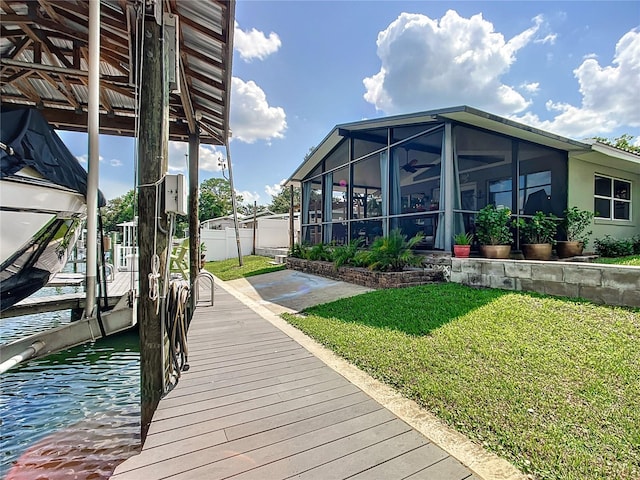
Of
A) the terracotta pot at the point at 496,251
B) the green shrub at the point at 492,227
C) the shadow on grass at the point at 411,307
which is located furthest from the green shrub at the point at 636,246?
the shadow on grass at the point at 411,307

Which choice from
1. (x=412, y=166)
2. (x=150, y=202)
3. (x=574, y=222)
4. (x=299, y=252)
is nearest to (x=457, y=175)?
(x=412, y=166)

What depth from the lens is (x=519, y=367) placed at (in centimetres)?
284

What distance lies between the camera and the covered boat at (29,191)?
95.6 inches

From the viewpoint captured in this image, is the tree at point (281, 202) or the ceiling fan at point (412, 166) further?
the tree at point (281, 202)

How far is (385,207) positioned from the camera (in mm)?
8750

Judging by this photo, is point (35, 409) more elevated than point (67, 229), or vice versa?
point (67, 229)

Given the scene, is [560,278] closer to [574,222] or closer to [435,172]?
[574,222]

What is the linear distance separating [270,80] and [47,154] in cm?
1202

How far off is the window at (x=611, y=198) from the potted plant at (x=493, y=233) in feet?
15.9

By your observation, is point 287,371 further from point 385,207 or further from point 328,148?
point 328,148

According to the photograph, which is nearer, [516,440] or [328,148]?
[516,440]

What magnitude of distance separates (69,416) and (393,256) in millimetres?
5900

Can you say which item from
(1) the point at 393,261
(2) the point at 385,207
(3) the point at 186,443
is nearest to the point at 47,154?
(3) the point at 186,443

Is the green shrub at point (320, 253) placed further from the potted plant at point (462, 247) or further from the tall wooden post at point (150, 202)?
the tall wooden post at point (150, 202)
